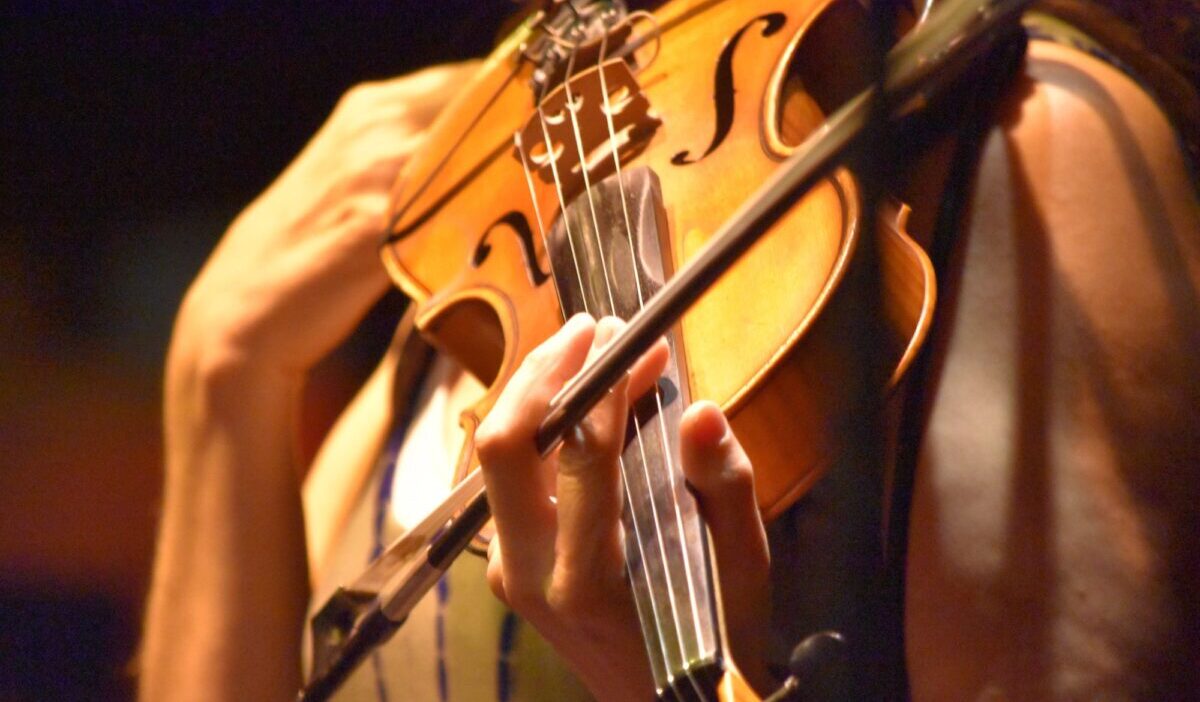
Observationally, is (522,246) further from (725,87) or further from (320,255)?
(320,255)

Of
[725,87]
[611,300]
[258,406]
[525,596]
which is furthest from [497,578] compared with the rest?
[258,406]

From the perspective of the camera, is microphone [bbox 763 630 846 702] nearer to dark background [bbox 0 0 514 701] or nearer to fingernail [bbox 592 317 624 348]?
fingernail [bbox 592 317 624 348]

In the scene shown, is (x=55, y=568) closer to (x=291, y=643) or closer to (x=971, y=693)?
(x=291, y=643)

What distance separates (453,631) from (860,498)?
1.15 ft

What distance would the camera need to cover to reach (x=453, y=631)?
592mm

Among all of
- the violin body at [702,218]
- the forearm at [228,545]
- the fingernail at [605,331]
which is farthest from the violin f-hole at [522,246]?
the forearm at [228,545]

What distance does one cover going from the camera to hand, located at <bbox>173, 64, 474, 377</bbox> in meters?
0.79

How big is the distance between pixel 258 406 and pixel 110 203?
1.15 ft

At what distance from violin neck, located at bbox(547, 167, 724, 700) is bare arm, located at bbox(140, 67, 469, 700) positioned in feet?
0.98

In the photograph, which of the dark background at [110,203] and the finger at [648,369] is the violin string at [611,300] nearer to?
the finger at [648,369]

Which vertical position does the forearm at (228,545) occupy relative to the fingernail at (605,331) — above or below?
below

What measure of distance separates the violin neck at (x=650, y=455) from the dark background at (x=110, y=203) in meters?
0.47

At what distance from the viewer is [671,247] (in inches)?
19.1

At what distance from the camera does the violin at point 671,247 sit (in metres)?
0.35
